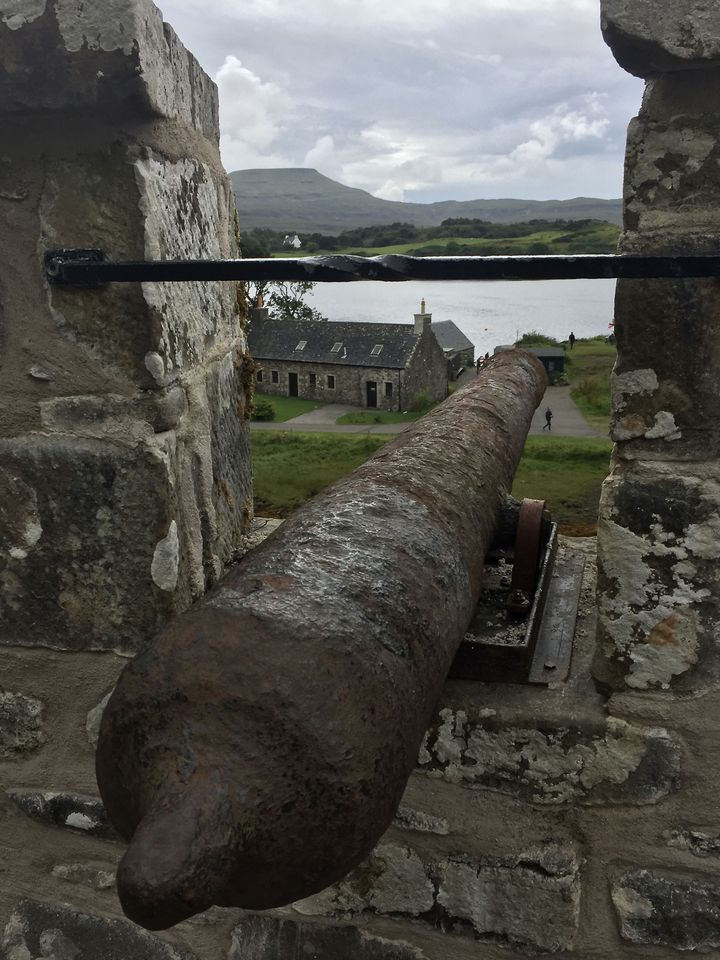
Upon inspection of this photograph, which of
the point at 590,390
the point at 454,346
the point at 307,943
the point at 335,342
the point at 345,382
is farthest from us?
the point at 454,346

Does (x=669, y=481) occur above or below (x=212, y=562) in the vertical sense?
above

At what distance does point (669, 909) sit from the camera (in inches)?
77.3

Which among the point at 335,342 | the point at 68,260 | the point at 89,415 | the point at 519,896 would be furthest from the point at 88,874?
the point at 335,342

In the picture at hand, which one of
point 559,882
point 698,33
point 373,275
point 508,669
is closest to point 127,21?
point 373,275

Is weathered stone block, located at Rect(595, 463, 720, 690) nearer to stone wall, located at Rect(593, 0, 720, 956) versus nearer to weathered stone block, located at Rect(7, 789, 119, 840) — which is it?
stone wall, located at Rect(593, 0, 720, 956)

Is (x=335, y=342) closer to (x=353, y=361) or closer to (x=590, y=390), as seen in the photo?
(x=353, y=361)

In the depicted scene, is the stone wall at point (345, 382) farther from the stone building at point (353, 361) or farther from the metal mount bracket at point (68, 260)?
the metal mount bracket at point (68, 260)

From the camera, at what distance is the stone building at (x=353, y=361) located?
71.2ft

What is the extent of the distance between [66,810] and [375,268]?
1709 mm

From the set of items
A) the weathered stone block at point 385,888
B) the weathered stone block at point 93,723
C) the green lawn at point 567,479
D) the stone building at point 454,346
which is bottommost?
the stone building at point 454,346

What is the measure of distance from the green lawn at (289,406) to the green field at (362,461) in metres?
10.7

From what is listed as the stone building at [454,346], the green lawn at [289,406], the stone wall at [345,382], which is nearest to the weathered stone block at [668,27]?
the green lawn at [289,406]

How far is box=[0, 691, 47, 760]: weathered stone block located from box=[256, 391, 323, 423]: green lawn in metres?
12.7

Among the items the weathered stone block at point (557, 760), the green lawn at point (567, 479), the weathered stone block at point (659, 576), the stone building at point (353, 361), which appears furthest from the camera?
the stone building at point (353, 361)
